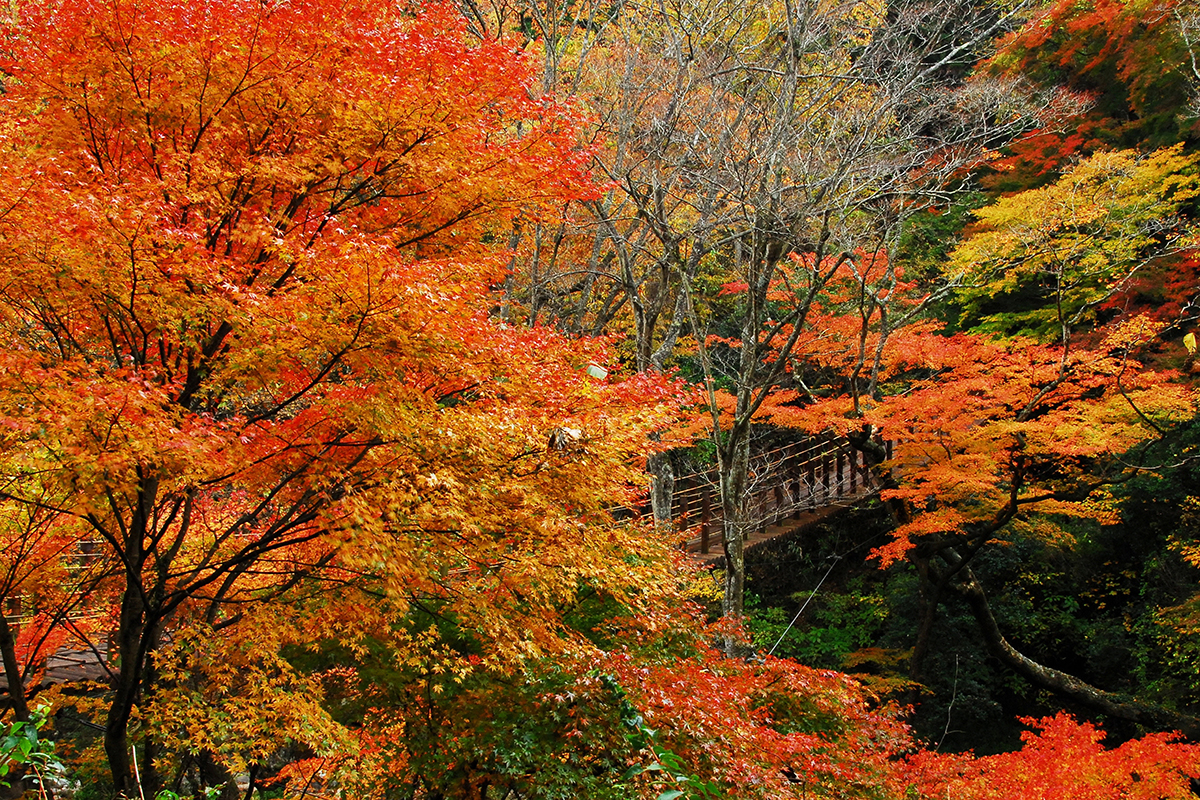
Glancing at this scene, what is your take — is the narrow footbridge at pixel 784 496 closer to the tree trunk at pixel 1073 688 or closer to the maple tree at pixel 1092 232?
the tree trunk at pixel 1073 688

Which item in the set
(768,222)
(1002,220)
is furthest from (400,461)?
(1002,220)

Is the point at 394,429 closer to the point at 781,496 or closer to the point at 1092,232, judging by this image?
the point at 781,496

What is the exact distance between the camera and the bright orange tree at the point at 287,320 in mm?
4227

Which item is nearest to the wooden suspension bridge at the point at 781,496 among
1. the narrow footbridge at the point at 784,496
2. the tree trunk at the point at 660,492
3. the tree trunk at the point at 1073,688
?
the narrow footbridge at the point at 784,496

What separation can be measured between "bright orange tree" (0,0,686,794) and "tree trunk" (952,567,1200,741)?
28.8 ft

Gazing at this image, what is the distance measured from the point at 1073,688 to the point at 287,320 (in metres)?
12.8

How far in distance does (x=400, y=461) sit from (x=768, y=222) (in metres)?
6.34

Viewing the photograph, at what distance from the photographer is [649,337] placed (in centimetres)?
1127

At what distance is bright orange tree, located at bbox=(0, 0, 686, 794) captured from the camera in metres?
4.23

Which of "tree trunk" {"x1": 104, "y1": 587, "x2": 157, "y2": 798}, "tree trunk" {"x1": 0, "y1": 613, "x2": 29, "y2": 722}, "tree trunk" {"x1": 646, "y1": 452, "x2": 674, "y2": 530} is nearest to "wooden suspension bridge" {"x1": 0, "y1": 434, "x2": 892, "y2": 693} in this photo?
"tree trunk" {"x1": 646, "y1": 452, "x2": 674, "y2": 530}

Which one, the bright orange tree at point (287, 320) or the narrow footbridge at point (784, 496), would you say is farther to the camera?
the narrow footbridge at point (784, 496)

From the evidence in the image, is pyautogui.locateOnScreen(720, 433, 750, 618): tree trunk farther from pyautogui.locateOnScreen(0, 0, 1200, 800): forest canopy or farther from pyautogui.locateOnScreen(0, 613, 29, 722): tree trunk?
pyautogui.locateOnScreen(0, 613, 29, 722): tree trunk

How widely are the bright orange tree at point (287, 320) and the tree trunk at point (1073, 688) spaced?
877cm

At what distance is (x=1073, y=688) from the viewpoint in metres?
11.7
